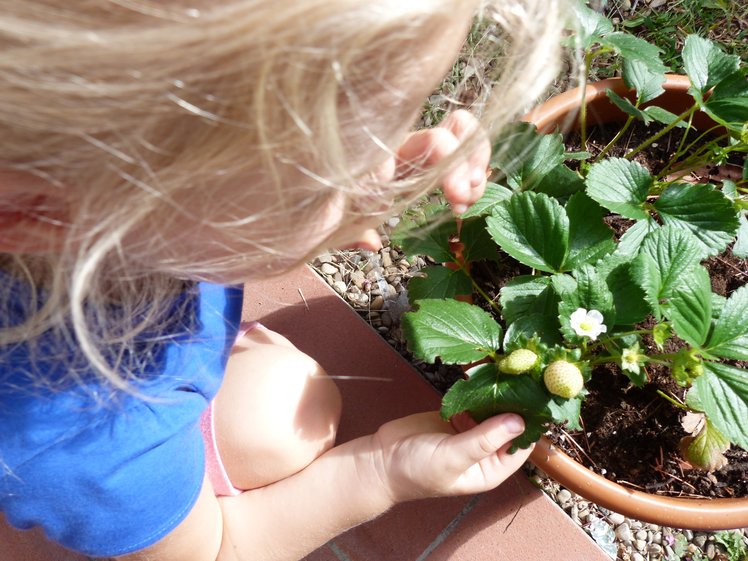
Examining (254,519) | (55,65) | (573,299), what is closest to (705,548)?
(573,299)

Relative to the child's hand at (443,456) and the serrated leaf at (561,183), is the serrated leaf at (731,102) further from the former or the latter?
the child's hand at (443,456)

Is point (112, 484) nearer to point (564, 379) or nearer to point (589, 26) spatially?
point (564, 379)

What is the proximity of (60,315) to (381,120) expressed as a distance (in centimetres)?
35

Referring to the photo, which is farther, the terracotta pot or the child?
the terracotta pot

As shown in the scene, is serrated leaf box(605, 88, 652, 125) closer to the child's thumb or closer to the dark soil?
the dark soil

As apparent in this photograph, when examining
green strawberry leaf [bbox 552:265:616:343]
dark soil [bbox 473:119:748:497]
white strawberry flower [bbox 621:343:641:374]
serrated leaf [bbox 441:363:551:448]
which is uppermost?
green strawberry leaf [bbox 552:265:616:343]

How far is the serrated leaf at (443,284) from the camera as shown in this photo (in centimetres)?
103

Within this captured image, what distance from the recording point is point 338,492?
106cm

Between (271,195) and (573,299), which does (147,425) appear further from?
(573,299)

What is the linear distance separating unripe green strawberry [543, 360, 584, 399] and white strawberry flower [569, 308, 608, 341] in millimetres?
47

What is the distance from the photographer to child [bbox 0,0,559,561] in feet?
1.42

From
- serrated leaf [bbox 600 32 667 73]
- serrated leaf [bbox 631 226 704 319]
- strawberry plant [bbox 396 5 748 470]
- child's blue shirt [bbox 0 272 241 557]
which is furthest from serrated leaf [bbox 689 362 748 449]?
child's blue shirt [bbox 0 272 241 557]

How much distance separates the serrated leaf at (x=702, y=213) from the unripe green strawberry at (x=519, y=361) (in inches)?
12.3

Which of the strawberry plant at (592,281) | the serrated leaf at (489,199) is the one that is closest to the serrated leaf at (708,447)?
the strawberry plant at (592,281)
